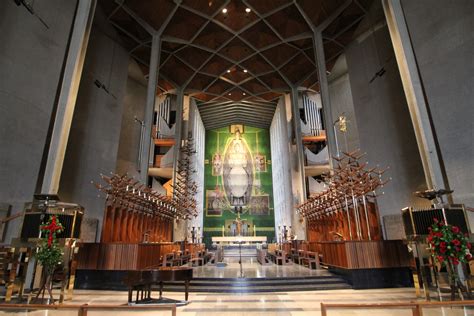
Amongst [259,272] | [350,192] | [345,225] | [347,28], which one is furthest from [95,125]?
[347,28]

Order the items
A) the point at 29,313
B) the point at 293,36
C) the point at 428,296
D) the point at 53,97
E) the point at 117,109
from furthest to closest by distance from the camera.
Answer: the point at 293,36, the point at 117,109, the point at 53,97, the point at 428,296, the point at 29,313

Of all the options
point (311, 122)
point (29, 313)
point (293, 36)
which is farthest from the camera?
point (311, 122)

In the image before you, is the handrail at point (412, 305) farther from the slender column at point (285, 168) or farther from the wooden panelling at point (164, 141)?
the wooden panelling at point (164, 141)

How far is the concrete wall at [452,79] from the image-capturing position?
5.86 metres

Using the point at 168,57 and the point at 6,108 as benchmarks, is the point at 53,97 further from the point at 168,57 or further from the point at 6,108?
the point at 168,57

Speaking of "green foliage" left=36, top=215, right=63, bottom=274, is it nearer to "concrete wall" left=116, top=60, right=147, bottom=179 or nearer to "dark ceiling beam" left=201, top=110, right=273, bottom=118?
"concrete wall" left=116, top=60, right=147, bottom=179

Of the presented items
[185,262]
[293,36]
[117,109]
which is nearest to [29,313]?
[185,262]

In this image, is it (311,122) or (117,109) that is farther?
(311,122)

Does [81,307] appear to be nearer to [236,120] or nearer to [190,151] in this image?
[190,151]

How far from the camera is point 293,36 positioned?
12547 mm

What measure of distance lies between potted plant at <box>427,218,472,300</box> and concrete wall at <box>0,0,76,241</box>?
7770mm

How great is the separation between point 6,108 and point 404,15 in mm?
9947

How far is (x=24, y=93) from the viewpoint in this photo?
6164mm

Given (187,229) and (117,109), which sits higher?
(117,109)
